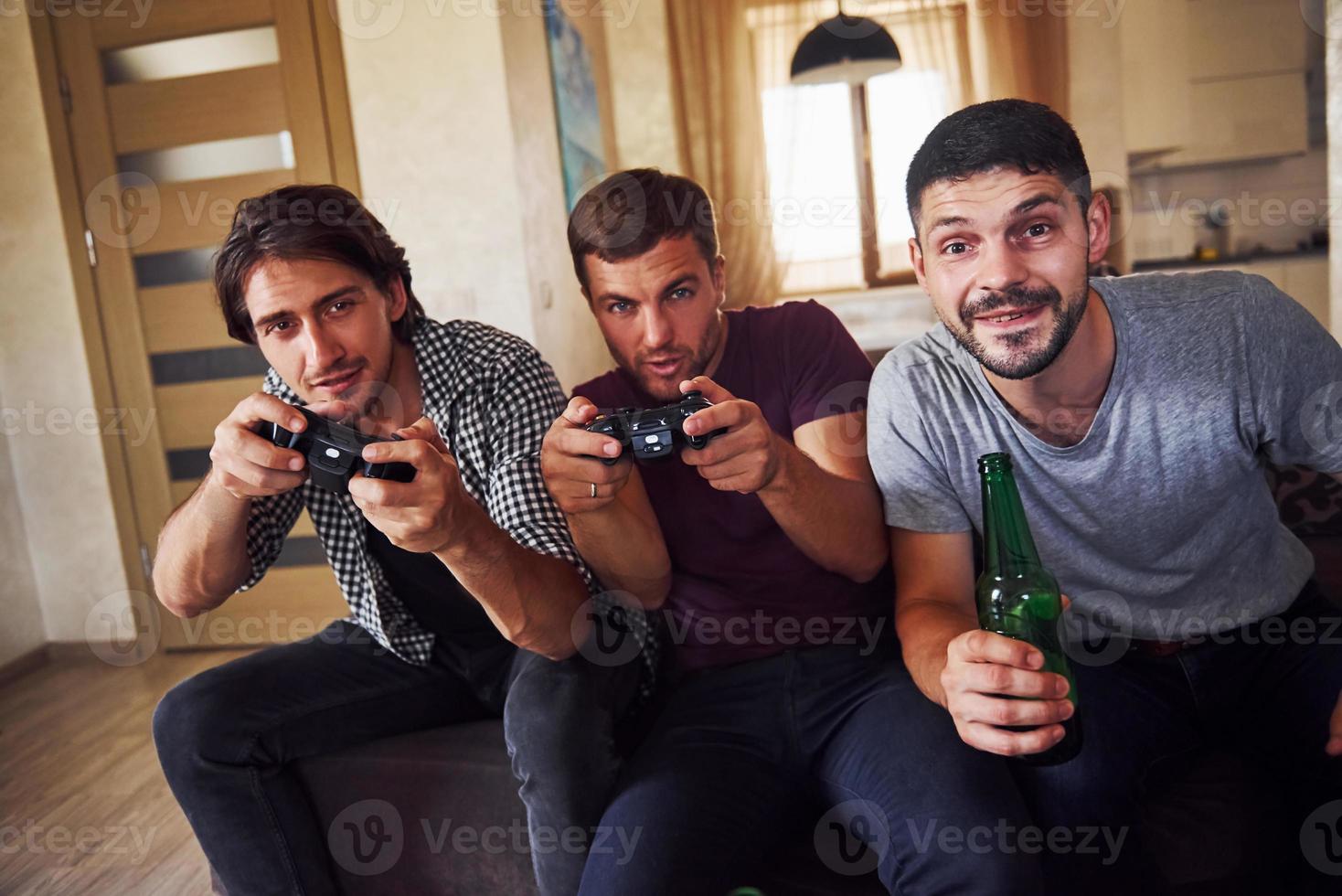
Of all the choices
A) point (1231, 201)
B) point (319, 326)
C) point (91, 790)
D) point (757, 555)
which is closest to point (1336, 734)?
point (757, 555)

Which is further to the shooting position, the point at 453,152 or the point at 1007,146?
the point at 453,152

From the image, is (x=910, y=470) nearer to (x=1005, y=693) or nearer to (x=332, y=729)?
(x=1005, y=693)

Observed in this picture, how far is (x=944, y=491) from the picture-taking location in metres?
1.21

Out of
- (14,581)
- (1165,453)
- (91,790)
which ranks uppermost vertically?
(1165,453)

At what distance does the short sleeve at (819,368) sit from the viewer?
1.38 metres

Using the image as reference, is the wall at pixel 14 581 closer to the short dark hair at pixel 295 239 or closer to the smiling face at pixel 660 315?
the short dark hair at pixel 295 239

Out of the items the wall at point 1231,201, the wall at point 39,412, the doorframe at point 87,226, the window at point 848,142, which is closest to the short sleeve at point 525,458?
the doorframe at point 87,226

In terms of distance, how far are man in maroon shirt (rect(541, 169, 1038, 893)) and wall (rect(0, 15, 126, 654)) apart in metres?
2.48

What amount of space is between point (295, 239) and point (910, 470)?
2.86ft

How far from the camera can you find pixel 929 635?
111 centimetres

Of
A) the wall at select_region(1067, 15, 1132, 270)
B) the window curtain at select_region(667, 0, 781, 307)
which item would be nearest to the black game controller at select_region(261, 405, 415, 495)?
the window curtain at select_region(667, 0, 781, 307)

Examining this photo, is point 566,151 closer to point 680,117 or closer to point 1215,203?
point 680,117

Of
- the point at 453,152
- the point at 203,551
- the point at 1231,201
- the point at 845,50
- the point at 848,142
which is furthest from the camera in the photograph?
the point at 1231,201

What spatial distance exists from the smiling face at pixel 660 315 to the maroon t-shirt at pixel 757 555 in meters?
0.04
